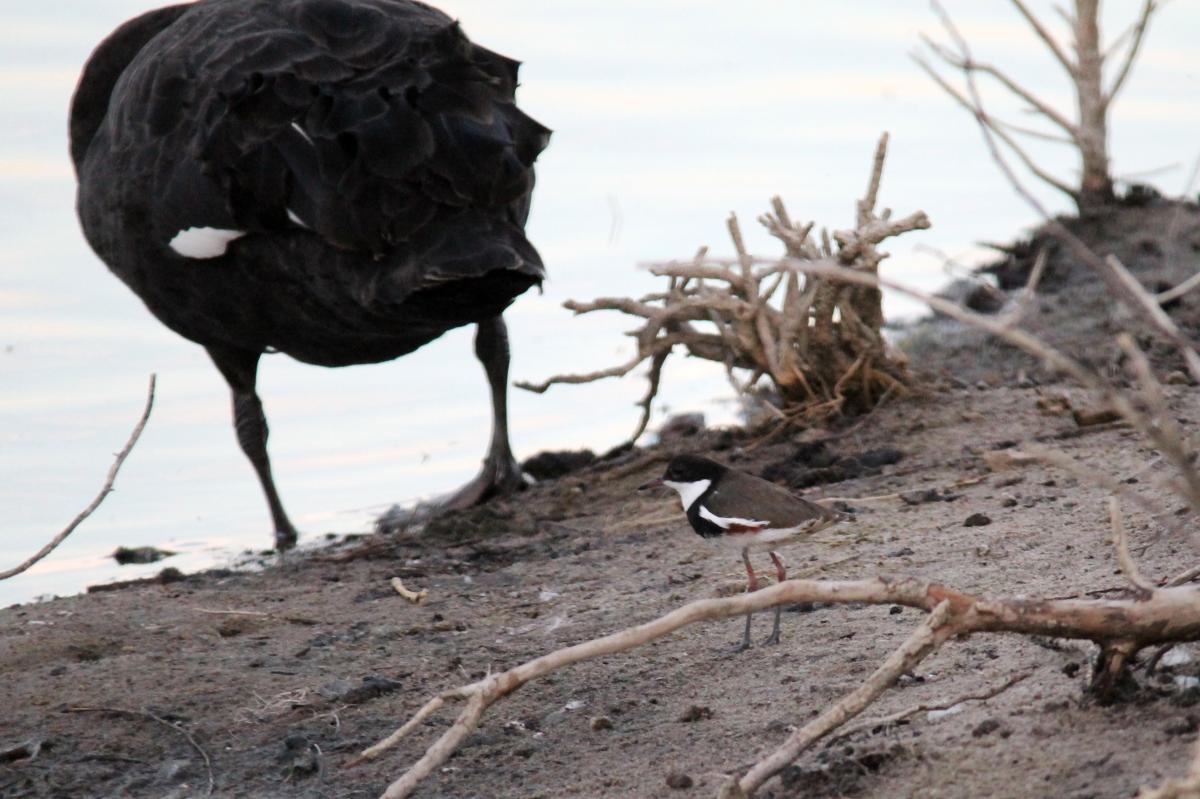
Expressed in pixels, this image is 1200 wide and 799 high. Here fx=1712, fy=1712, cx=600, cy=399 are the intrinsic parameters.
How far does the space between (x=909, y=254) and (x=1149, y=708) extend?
22.9 feet

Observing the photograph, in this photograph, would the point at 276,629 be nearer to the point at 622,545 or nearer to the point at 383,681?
the point at 383,681

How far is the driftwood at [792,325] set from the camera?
590 centimetres

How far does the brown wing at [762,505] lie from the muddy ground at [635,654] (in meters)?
0.26

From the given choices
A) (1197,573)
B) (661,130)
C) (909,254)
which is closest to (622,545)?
(1197,573)

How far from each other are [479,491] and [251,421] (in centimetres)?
100

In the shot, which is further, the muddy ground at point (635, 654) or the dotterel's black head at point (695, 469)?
the dotterel's black head at point (695, 469)

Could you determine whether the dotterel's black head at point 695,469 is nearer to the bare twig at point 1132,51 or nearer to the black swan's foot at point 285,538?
the black swan's foot at point 285,538

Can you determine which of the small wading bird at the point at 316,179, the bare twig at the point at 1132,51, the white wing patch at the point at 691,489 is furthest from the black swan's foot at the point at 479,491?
the bare twig at the point at 1132,51

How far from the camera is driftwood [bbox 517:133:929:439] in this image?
19.4 feet

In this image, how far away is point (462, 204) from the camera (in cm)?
508

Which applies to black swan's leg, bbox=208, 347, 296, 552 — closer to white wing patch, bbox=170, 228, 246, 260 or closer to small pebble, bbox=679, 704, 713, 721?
white wing patch, bbox=170, 228, 246, 260

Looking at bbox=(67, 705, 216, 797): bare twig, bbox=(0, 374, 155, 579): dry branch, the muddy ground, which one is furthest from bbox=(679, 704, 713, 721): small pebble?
bbox=(0, 374, 155, 579): dry branch

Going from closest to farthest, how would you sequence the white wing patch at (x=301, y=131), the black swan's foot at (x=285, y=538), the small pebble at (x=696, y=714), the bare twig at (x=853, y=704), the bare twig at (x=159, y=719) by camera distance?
1. the bare twig at (x=853, y=704)
2. the small pebble at (x=696, y=714)
3. the bare twig at (x=159, y=719)
4. the white wing patch at (x=301, y=131)
5. the black swan's foot at (x=285, y=538)

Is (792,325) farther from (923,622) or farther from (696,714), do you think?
(923,622)
